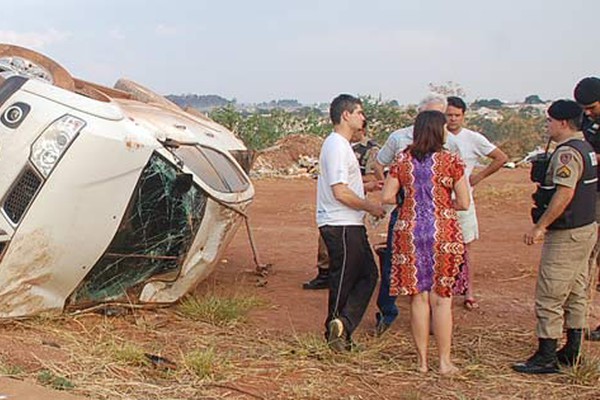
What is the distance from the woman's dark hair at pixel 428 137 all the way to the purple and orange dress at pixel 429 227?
0.04 m

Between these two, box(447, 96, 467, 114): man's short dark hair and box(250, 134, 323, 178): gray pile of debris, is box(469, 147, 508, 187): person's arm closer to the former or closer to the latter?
box(447, 96, 467, 114): man's short dark hair

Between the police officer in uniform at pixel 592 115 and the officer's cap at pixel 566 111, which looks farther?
A: the police officer in uniform at pixel 592 115

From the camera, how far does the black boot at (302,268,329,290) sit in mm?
8445

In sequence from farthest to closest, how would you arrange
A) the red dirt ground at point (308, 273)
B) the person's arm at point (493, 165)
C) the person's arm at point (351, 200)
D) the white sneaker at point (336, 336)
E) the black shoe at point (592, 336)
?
the red dirt ground at point (308, 273) < the person's arm at point (493, 165) < the black shoe at point (592, 336) < the white sneaker at point (336, 336) < the person's arm at point (351, 200)

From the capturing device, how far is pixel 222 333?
6.67 metres

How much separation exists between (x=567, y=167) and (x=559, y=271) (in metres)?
0.67

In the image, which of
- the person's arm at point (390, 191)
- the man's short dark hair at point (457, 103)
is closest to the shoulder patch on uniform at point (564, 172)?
the person's arm at point (390, 191)

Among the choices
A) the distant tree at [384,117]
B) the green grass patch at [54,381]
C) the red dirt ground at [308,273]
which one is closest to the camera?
the green grass patch at [54,381]

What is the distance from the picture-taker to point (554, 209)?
5.45 metres

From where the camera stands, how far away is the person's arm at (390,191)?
5512 millimetres

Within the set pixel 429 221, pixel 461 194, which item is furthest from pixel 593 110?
pixel 429 221

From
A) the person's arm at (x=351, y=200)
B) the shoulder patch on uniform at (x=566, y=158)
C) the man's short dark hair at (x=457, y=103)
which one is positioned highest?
the man's short dark hair at (x=457, y=103)

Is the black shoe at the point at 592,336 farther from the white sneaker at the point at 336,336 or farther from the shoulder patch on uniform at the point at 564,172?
the white sneaker at the point at 336,336

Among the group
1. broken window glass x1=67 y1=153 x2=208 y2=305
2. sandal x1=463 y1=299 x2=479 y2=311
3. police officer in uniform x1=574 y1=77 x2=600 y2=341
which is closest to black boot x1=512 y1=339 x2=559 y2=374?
police officer in uniform x1=574 y1=77 x2=600 y2=341
